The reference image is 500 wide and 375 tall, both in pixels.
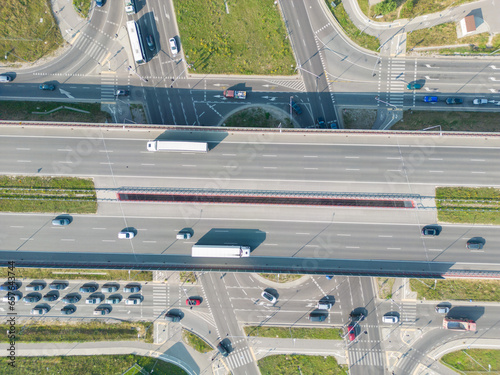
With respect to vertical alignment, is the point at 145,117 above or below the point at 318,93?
above

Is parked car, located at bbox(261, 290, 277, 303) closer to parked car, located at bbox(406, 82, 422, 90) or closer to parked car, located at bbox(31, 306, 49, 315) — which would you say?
parked car, located at bbox(31, 306, 49, 315)

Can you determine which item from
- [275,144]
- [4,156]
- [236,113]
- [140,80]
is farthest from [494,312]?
[4,156]

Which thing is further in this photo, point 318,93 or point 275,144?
point 318,93

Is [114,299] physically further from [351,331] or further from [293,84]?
[293,84]

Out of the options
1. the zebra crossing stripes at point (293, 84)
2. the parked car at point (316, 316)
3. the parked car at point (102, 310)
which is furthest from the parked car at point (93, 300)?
the zebra crossing stripes at point (293, 84)

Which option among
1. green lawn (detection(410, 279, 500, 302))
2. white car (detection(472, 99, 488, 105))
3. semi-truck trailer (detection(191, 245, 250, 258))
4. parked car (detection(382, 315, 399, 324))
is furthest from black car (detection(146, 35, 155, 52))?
parked car (detection(382, 315, 399, 324))

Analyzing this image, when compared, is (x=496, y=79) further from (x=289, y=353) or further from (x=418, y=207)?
(x=289, y=353)

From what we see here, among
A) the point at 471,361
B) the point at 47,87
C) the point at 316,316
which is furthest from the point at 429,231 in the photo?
the point at 47,87
